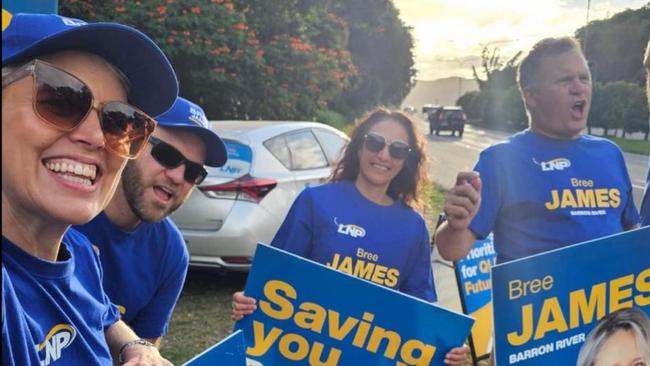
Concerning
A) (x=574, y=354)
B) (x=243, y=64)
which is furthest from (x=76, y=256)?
(x=243, y=64)

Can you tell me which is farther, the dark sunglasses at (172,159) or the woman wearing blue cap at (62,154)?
the dark sunglasses at (172,159)

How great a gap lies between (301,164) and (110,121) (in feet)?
13.8

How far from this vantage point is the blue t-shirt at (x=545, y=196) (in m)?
2.28

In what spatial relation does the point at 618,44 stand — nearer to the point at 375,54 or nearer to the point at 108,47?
the point at 108,47

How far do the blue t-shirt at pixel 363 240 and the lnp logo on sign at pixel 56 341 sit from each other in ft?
4.46

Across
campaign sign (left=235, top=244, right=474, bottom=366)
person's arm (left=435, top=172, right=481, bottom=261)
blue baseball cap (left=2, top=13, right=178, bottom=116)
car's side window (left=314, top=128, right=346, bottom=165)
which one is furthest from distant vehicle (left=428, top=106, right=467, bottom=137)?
blue baseball cap (left=2, top=13, right=178, bottom=116)

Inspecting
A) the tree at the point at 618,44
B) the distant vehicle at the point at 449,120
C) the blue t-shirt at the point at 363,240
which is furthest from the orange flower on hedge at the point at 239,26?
the distant vehicle at the point at 449,120

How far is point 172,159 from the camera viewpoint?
1.96 metres

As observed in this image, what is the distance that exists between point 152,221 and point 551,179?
1.51m

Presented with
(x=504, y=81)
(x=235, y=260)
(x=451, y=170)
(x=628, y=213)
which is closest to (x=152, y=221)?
(x=628, y=213)

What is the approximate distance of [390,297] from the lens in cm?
197

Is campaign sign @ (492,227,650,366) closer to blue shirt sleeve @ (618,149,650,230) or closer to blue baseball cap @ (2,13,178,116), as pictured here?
blue shirt sleeve @ (618,149,650,230)

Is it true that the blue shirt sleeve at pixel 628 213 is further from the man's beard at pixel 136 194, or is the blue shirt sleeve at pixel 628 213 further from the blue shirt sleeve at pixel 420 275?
the man's beard at pixel 136 194

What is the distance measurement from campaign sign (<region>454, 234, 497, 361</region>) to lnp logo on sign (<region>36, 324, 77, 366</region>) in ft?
9.80
